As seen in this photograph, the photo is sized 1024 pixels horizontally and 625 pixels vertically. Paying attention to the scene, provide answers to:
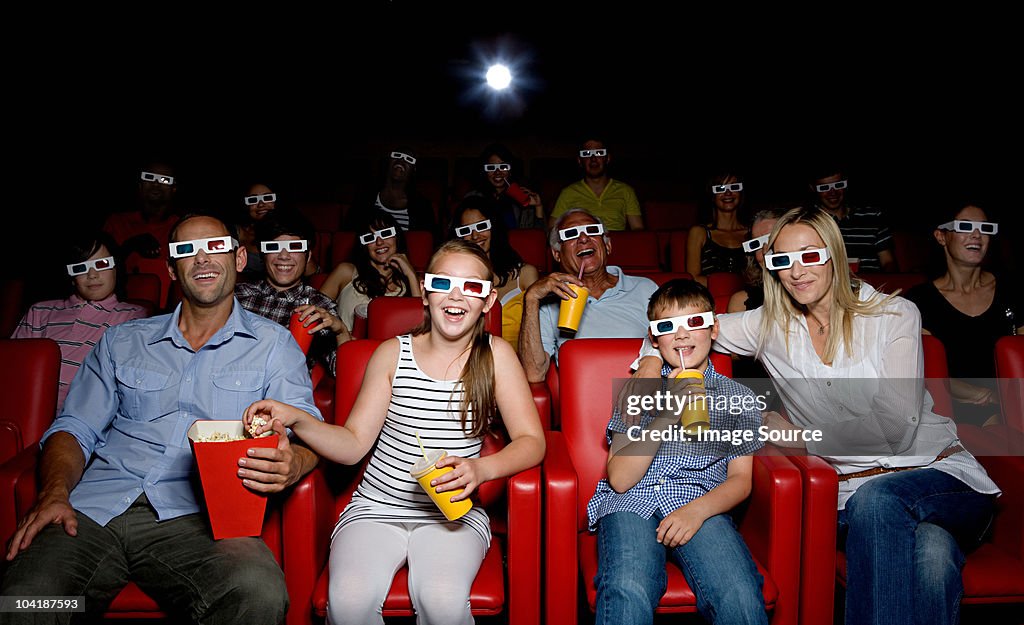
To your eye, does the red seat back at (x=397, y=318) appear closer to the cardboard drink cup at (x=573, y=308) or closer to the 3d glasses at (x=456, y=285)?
the cardboard drink cup at (x=573, y=308)

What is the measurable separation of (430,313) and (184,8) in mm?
4281

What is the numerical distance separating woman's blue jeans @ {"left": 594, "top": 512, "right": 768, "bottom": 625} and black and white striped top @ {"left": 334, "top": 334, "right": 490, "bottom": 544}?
305 mm

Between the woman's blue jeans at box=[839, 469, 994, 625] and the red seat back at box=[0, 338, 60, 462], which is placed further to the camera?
the red seat back at box=[0, 338, 60, 462]

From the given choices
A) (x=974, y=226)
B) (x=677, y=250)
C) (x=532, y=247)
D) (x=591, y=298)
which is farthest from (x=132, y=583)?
(x=677, y=250)

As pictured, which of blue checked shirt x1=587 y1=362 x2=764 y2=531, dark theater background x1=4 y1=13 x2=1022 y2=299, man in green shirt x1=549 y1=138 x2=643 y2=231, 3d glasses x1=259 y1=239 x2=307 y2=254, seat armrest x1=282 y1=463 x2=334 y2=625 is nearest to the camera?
seat armrest x1=282 y1=463 x2=334 y2=625

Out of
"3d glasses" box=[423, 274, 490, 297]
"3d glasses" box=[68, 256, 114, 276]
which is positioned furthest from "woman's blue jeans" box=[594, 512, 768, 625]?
"3d glasses" box=[68, 256, 114, 276]

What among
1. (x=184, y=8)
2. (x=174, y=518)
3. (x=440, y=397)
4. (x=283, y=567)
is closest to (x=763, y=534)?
(x=440, y=397)

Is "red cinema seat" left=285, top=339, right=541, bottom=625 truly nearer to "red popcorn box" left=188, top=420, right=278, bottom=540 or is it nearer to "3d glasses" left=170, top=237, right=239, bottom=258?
"red popcorn box" left=188, top=420, right=278, bottom=540

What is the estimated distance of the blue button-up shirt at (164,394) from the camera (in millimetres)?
1703

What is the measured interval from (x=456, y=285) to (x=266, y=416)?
0.49 m

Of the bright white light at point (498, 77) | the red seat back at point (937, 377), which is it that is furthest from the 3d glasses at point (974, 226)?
the bright white light at point (498, 77)

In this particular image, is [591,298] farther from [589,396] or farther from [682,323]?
[682,323]

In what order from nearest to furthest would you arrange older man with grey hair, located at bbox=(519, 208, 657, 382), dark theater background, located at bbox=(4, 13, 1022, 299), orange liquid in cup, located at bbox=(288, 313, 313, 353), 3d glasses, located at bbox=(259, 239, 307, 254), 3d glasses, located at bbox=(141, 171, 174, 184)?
orange liquid in cup, located at bbox=(288, 313, 313, 353) → older man with grey hair, located at bbox=(519, 208, 657, 382) → 3d glasses, located at bbox=(259, 239, 307, 254) → 3d glasses, located at bbox=(141, 171, 174, 184) → dark theater background, located at bbox=(4, 13, 1022, 299)

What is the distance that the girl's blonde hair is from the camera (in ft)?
5.52
